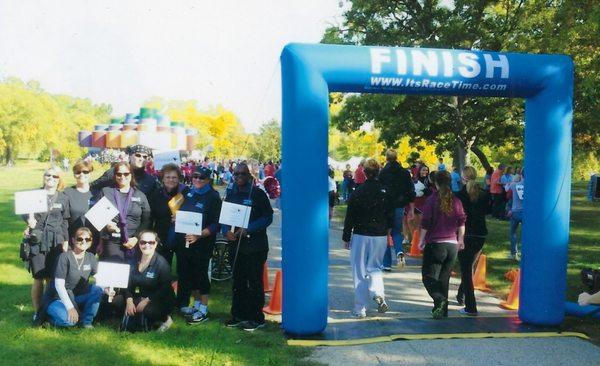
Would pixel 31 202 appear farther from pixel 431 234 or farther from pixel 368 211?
pixel 431 234

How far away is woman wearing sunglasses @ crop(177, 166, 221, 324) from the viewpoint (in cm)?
639

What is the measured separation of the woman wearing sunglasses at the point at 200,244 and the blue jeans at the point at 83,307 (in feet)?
3.23

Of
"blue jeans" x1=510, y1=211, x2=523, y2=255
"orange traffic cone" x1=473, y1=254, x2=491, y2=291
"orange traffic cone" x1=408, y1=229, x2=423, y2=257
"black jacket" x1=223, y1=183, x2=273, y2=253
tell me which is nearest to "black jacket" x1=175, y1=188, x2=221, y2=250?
"black jacket" x1=223, y1=183, x2=273, y2=253

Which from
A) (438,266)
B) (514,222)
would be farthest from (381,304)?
(514,222)

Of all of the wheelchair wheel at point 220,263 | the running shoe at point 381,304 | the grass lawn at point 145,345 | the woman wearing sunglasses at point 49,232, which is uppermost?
the woman wearing sunglasses at point 49,232

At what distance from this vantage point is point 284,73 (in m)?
5.79

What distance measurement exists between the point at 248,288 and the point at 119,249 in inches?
60.2

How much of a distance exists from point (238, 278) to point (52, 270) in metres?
2.10

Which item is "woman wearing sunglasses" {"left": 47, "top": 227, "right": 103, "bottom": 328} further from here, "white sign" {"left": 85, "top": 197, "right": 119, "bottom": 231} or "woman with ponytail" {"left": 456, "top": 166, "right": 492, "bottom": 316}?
"woman with ponytail" {"left": 456, "top": 166, "right": 492, "bottom": 316}

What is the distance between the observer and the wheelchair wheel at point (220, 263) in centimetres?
841

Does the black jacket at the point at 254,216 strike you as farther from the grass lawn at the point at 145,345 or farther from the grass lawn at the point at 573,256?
the grass lawn at the point at 573,256

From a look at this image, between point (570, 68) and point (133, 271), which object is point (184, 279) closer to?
point (133, 271)

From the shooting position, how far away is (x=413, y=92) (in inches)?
244

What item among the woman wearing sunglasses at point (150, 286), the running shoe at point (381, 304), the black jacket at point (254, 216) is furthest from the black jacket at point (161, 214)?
the running shoe at point (381, 304)
